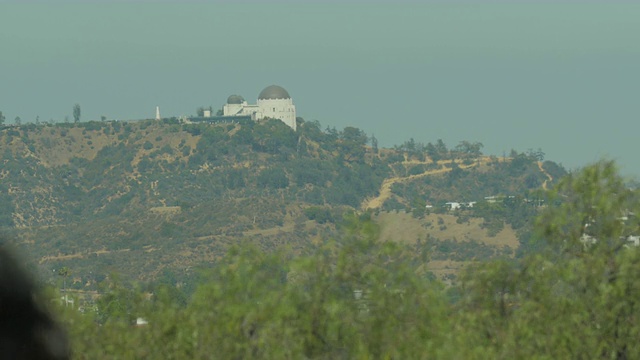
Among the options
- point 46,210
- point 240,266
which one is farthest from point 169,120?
point 240,266

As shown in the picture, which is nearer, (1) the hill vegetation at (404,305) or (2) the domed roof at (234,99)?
(1) the hill vegetation at (404,305)

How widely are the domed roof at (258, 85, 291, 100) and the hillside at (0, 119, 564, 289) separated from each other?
6628 millimetres

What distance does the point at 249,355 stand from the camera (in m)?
14.5

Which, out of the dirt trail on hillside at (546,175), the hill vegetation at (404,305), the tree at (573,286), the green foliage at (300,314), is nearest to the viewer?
the green foliage at (300,314)

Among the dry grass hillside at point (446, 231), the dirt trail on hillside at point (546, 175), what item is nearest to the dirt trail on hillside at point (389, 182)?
the dirt trail on hillside at point (546, 175)

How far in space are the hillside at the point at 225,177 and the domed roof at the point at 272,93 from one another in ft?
21.7

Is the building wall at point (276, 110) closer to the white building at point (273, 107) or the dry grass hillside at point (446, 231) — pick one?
the white building at point (273, 107)

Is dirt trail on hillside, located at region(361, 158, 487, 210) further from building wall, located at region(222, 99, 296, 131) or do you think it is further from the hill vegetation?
the hill vegetation

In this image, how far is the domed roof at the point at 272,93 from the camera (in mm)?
183125

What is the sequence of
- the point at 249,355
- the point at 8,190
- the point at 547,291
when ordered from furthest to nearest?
1. the point at 8,190
2. the point at 547,291
3. the point at 249,355

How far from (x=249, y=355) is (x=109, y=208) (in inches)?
5985

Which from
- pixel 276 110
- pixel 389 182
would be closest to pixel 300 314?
pixel 389 182

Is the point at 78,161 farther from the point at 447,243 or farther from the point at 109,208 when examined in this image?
the point at 447,243

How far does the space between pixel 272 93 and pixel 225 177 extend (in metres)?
21.3
